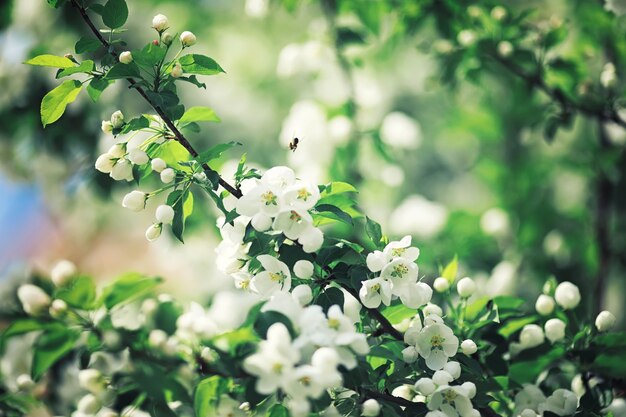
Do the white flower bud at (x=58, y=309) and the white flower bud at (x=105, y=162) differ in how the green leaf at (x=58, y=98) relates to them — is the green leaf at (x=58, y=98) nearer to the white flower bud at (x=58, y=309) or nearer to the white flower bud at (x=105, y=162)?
the white flower bud at (x=105, y=162)

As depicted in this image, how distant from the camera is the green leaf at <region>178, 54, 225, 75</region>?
4.23ft

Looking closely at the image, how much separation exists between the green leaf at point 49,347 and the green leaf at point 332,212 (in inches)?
26.7

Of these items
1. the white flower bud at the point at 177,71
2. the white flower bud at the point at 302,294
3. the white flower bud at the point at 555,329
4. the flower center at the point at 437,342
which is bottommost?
the white flower bud at the point at 555,329

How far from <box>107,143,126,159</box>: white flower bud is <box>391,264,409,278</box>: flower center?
2.12 ft

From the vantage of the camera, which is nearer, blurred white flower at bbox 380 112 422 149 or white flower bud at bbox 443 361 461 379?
white flower bud at bbox 443 361 461 379

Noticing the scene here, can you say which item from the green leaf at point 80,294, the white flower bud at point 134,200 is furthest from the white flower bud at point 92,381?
the white flower bud at point 134,200

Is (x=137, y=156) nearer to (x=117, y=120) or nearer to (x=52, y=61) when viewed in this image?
(x=117, y=120)

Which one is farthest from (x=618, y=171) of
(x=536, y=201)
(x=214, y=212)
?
(x=214, y=212)

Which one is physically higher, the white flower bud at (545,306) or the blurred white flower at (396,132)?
the white flower bud at (545,306)

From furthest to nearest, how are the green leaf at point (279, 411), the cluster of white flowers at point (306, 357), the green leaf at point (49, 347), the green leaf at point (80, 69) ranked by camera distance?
the green leaf at point (49, 347) → the green leaf at point (80, 69) → the green leaf at point (279, 411) → the cluster of white flowers at point (306, 357)

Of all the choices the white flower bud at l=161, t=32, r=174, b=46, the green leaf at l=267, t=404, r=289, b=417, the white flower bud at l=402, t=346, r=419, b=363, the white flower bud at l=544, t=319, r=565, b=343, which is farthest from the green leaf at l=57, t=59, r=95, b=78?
the white flower bud at l=544, t=319, r=565, b=343

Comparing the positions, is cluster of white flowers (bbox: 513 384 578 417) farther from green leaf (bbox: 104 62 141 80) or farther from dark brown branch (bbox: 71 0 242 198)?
green leaf (bbox: 104 62 141 80)

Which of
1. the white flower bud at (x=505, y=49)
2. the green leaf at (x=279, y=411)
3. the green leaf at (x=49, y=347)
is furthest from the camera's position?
the white flower bud at (x=505, y=49)

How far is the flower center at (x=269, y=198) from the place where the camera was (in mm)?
1194
